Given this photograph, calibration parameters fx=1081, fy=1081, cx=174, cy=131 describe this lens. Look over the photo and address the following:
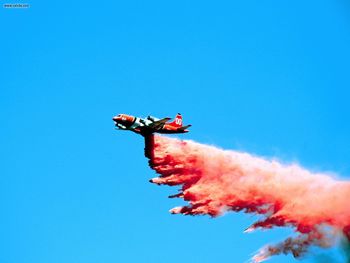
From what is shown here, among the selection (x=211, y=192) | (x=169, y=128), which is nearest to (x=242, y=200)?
(x=211, y=192)

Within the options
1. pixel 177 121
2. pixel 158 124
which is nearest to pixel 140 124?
pixel 158 124

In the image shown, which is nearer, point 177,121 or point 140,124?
point 140,124

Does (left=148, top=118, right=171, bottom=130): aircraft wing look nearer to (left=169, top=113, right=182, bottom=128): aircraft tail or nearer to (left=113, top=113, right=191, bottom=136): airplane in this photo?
(left=113, top=113, right=191, bottom=136): airplane

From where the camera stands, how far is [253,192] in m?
116

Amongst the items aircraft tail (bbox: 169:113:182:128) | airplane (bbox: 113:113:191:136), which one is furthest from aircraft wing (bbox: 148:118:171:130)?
aircraft tail (bbox: 169:113:182:128)

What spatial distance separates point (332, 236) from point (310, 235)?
2.31m

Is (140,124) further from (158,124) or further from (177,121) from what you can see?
(177,121)

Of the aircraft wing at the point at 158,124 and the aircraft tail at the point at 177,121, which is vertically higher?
the aircraft tail at the point at 177,121

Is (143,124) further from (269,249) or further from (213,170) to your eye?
(269,249)

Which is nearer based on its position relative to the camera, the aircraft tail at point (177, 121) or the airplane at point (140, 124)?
the airplane at point (140, 124)

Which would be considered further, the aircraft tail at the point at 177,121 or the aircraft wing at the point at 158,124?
the aircraft tail at the point at 177,121

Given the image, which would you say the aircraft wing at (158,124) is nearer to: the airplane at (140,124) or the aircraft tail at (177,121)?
the airplane at (140,124)

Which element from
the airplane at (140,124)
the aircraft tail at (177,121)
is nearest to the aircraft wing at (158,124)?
the airplane at (140,124)

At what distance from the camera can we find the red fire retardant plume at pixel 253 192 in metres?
114
